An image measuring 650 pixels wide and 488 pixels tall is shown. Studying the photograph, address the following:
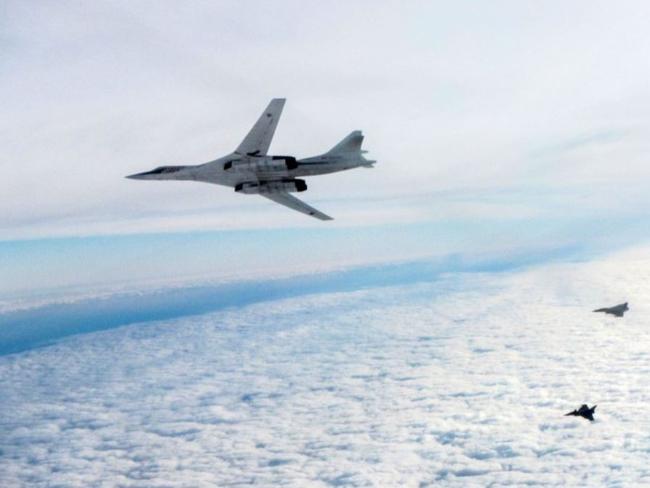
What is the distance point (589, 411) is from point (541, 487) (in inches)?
6107

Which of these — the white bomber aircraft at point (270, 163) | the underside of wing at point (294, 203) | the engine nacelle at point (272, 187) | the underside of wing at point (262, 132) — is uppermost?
the underside of wing at point (262, 132)

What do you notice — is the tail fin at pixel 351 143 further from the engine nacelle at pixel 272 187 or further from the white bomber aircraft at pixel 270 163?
the engine nacelle at pixel 272 187

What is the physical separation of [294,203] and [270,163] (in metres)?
6.91

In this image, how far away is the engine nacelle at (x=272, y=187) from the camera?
4238cm

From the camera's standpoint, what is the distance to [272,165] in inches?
1569

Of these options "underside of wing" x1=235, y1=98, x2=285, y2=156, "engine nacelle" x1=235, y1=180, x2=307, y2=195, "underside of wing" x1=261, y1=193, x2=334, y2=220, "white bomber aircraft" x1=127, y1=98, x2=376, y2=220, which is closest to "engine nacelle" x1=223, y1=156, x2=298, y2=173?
"white bomber aircraft" x1=127, y1=98, x2=376, y2=220

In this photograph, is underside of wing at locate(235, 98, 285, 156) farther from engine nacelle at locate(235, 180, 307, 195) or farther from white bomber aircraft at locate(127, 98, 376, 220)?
engine nacelle at locate(235, 180, 307, 195)

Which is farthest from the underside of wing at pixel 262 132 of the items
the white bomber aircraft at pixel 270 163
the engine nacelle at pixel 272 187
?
the engine nacelle at pixel 272 187

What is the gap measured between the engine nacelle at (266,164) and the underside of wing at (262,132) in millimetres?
813

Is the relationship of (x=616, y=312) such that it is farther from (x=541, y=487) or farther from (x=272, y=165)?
(x=541, y=487)

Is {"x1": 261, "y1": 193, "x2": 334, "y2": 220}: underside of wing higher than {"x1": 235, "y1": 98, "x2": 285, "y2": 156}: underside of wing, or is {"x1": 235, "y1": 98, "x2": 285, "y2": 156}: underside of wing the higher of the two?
{"x1": 235, "y1": 98, "x2": 285, "y2": 156}: underside of wing

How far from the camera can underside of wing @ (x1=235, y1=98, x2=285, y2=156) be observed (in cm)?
3997

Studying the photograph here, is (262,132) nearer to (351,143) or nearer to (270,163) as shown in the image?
(270,163)


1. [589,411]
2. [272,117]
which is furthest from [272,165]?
[589,411]
